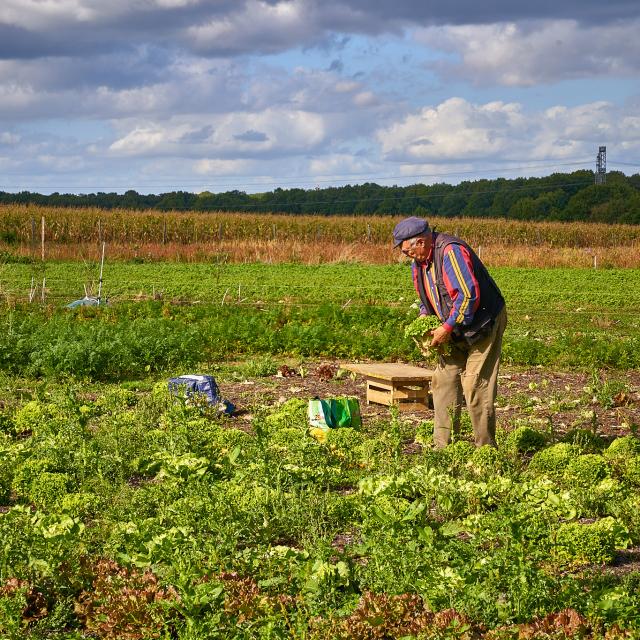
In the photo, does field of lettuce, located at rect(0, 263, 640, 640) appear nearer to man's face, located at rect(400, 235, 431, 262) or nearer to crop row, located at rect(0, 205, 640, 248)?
man's face, located at rect(400, 235, 431, 262)

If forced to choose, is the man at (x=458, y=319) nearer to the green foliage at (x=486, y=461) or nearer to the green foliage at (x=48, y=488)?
the green foliage at (x=486, y=461)

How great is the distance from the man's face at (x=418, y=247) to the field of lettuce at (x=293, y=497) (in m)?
1.38

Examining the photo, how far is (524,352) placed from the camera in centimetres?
1289

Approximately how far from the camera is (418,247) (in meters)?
7.28

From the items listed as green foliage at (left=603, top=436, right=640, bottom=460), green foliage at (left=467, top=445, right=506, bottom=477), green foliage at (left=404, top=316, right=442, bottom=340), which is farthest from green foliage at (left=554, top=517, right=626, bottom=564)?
green foliage at (left=404, top=316, right=442, bottom=340)

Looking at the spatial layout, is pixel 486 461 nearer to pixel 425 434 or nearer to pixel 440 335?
pixel 440 335

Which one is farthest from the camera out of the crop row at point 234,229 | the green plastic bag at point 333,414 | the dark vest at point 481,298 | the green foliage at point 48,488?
the crop row at point 234,229

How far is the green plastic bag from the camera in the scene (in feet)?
28.3

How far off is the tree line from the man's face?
69945mm

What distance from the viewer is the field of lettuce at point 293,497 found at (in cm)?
443

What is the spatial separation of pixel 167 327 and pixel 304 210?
252 ft

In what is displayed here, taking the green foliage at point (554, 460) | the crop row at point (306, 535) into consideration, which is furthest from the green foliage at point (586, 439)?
the green foliage at point (554, 460)

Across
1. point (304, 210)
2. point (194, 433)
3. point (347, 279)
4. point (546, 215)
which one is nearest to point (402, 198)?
point (304, 210)

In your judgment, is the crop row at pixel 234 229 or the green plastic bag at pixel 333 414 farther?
the crop row at pixel 234 229
